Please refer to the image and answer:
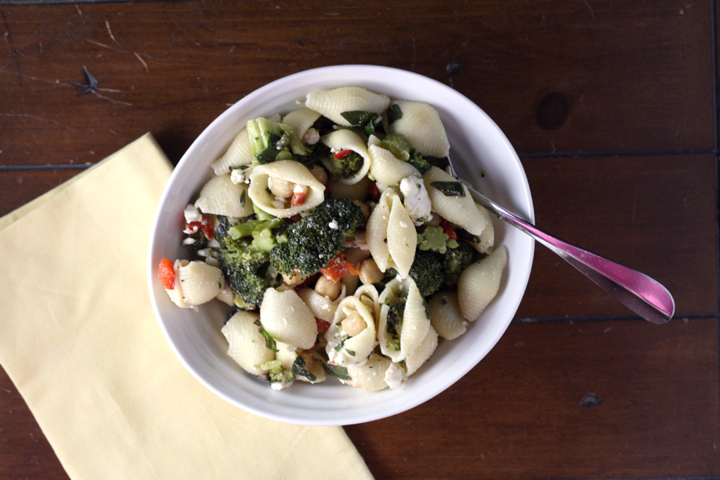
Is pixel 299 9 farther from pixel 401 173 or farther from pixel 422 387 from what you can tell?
pixel 422 387

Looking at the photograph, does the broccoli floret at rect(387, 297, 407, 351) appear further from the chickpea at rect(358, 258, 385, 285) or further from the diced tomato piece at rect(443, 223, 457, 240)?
the diced tomato piece at rect(443, 223, 457, 240)

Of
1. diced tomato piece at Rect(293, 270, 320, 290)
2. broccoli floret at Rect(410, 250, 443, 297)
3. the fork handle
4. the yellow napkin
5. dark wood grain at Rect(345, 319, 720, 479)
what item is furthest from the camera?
dark wood grain at Rect(345, 319, 720, 479)

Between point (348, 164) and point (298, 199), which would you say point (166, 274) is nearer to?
point (298, 199)

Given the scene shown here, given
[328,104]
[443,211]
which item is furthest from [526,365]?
[328,104]

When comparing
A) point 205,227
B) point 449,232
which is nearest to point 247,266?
point 205,227

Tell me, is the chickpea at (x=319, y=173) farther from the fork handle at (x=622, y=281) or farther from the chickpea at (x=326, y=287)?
the fork handle at (x=622, y=281)

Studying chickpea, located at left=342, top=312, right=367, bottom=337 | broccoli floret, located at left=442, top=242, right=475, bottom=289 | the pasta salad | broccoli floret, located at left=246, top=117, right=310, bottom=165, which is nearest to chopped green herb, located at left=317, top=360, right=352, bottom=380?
the pasta salad
